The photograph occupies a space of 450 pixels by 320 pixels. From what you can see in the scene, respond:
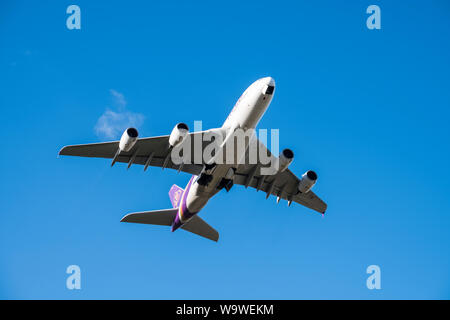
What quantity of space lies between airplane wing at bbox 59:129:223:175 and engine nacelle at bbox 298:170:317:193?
7.93 m

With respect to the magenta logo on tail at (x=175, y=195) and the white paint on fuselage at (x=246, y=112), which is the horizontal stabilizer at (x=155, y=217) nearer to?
the magenta logo on tail at (x=175, y=195)

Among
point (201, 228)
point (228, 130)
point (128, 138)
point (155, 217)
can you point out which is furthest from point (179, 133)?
point (201, 228)

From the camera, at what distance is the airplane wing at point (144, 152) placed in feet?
95.7

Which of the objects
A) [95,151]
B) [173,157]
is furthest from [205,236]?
[95,151]

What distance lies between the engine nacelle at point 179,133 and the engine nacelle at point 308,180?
419 inches

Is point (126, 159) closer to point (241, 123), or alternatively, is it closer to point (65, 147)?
point (65, 147)

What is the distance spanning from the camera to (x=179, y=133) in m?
28.0

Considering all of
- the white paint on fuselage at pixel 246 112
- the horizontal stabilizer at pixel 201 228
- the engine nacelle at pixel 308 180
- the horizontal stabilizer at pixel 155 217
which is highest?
the white paint on fuselage at pixel 246 112

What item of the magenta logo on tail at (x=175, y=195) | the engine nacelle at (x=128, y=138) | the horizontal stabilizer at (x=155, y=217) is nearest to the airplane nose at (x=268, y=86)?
the engine nacelle at (x=128, y=138)

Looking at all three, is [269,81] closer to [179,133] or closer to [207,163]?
[179,133]

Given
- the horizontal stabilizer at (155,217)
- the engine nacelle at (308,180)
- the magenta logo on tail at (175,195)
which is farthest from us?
the magenta logo on tail at (175,195)

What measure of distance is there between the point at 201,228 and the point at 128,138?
13.0 metres

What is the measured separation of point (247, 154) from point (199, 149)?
12.9ft

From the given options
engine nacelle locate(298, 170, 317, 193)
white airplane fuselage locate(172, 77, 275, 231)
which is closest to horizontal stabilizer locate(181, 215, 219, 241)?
white airplane fuselage locate(172, 77, 275, 231)
